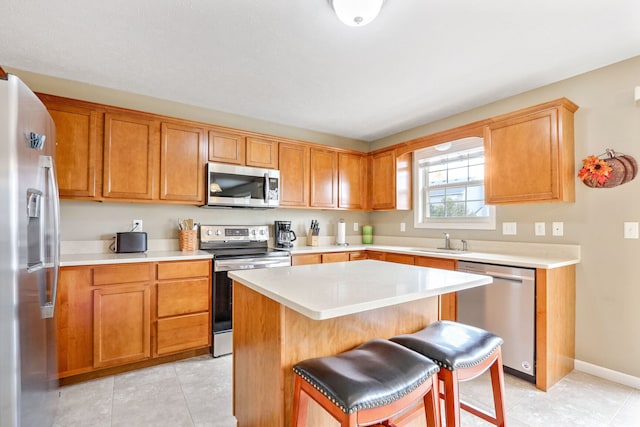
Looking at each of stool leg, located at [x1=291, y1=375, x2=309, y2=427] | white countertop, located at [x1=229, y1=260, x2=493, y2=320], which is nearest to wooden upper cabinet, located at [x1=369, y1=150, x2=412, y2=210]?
white countertop, located at [x1=229, y1=260, x2=493, y2=320]

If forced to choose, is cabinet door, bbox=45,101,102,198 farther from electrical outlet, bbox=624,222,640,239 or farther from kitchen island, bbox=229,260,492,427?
electrical outlet, bbox=624,222,640,239

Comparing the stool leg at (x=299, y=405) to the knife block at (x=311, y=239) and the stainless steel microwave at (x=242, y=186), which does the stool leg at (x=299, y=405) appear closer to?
the stainless steel microwave at (x=242, y=186)

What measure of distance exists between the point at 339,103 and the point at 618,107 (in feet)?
7.42

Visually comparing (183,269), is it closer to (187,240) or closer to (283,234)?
(187,240)

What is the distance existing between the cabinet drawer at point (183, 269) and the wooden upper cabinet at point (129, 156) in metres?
0.71

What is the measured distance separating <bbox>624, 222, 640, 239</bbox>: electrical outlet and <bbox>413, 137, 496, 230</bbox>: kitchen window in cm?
95

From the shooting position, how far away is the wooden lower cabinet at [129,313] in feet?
7.26

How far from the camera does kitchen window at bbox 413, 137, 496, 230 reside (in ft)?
10.8

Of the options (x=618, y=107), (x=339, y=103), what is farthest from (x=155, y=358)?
(x=618, y=107)

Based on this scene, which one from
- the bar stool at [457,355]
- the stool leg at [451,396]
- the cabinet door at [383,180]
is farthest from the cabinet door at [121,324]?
the cabinet door at [383,180]

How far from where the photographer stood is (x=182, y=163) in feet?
9.79

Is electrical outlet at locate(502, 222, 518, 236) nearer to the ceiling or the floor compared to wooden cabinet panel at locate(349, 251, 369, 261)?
nearer to the ceiling

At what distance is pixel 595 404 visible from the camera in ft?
6.50

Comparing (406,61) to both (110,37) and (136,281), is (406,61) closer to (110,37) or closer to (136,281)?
(110,37)
